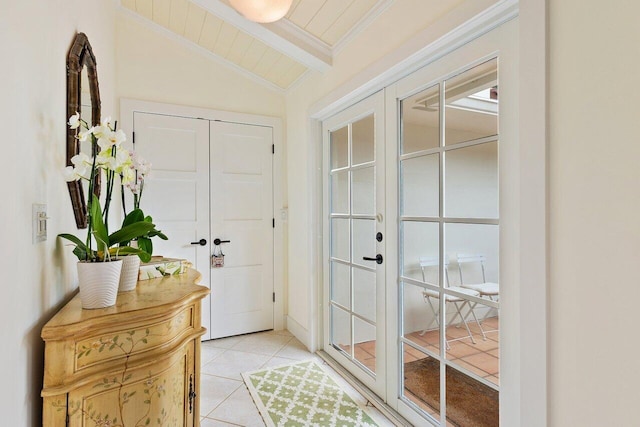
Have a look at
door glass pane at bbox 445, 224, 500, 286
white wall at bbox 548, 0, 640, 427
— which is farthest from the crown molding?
door glass pane at bbox 445, 224, 500, 286

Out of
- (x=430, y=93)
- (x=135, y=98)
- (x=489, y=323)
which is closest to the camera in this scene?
(x=489, y=323)

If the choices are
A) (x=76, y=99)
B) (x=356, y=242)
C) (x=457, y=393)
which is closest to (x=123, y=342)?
(x=76, y=99)

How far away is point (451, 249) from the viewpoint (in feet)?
5.39

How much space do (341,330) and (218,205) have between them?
1.60 m

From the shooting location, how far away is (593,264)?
Answer: 1.02 meters

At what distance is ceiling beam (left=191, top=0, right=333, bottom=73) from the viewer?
2.37 metres

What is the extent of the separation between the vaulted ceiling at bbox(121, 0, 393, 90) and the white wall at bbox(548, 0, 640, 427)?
119cm

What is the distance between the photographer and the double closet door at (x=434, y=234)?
4.68 feet

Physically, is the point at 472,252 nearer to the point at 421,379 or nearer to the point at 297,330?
the point at 421,379

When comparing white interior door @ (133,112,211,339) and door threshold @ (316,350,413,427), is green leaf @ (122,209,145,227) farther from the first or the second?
door threshold @ (316,350,413,427)

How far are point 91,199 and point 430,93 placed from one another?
1632mm

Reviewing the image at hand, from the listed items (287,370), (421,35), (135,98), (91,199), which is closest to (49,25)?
(91,199)

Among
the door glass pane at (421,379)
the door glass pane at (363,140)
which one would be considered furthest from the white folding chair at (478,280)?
the door glass pane at (363,140)

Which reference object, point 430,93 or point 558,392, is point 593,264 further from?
point 430,93
